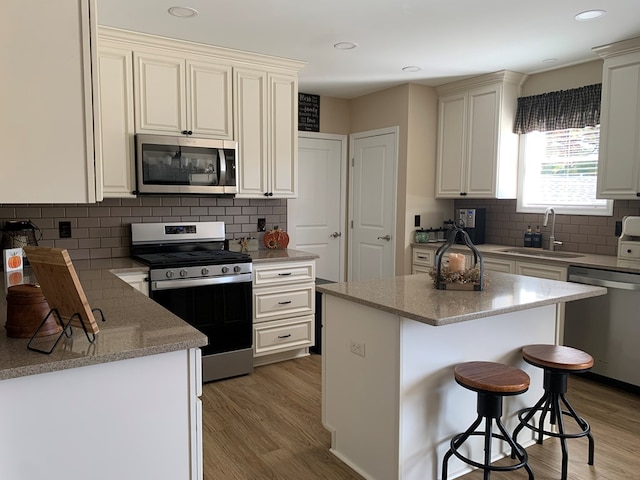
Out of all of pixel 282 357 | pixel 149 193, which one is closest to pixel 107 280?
pixel 149 193

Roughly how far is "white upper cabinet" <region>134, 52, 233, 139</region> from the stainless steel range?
813 millimetres

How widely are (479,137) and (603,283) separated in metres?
1.85

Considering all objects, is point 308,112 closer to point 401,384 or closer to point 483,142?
point 483,142

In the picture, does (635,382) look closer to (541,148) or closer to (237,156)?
(541,148)

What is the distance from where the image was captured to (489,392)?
2.04 metres

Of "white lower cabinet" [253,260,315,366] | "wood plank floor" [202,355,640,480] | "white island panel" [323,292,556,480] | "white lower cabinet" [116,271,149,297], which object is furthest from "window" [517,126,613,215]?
"white lower cabinet" [116,271,149,297]

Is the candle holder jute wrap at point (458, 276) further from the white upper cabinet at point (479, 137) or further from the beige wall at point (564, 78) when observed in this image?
the beige wall at point (564, 78)

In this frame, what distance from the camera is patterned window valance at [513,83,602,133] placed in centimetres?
404

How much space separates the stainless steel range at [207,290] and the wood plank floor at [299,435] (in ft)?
0.67

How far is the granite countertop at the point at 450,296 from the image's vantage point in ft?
6.77

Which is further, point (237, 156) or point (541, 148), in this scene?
point (541, 148)

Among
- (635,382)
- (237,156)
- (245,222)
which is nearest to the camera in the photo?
(635,382)

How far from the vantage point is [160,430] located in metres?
1.59

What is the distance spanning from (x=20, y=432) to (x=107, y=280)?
148cm
